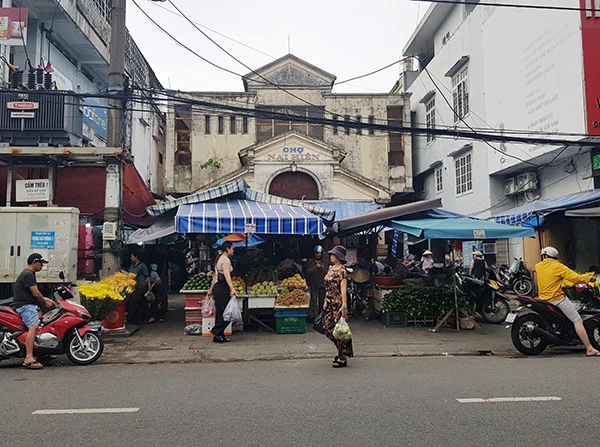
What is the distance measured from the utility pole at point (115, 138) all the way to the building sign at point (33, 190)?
1289 mm

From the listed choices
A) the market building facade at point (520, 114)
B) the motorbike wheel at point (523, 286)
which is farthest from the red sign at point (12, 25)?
the motorbike wheel at point (523, 286)

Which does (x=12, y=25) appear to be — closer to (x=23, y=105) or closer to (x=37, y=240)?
(x=23, y=105)

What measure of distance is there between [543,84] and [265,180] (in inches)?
485

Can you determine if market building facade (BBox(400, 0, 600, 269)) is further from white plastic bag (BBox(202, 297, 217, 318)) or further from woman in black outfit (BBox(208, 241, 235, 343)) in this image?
white plastic bag (BBox(202, 297, 217, 318))

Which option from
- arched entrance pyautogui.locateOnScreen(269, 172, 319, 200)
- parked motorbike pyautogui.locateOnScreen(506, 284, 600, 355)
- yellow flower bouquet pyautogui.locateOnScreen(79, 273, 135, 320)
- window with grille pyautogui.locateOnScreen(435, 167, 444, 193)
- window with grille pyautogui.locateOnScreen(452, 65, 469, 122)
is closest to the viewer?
parked motorbike pyautogui.locateOnScreen(506, 284, 600, 355)

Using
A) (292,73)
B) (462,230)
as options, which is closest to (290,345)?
(462,230)

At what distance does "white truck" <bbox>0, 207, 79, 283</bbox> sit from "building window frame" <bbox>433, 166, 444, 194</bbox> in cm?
1881

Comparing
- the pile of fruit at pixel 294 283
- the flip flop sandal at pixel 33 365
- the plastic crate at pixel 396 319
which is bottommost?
the flip flop sandal at pixel 33 365

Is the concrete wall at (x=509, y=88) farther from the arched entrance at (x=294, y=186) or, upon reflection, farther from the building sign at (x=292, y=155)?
the building sign at (x=292, y=155)

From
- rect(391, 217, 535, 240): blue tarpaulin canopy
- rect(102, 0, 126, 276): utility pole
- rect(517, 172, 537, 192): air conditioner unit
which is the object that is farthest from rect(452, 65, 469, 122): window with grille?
rect(102, 0, 126, 276): utility pole

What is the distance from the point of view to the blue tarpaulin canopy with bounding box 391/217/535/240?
32.4ft

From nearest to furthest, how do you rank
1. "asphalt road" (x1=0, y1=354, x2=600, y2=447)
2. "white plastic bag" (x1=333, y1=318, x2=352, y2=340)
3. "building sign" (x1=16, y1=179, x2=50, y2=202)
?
"asphalt road" (x1=0, y1=354, x2=600, y2=447) → "white plastic bag" (x1=333, y1=318, x2=352, y2=340) → "building sign" (x1=16, y1=179, x2=50, y2=202)

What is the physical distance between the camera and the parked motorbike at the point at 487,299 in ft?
38.1

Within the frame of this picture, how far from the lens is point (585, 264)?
15203 millimetres
